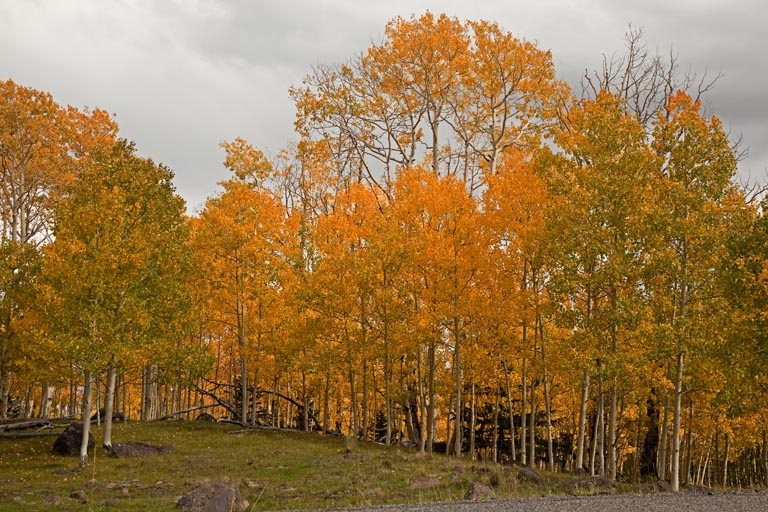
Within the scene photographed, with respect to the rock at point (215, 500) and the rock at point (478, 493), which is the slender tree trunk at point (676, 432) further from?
the rock at point (215, 500)

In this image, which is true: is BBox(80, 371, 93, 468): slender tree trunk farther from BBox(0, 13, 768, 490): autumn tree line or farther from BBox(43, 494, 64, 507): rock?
BBox(43, 494, 64, 507): rock

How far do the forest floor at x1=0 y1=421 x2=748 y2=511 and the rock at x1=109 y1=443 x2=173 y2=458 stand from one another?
357mm

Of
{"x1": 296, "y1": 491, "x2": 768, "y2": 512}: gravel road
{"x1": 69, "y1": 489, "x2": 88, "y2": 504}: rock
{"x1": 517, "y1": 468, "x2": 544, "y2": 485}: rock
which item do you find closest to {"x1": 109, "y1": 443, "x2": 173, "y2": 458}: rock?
{"x1": 69, "y1": 489, "x2": 88, "y2": 504}: rock

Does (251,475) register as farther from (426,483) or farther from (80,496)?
(426,483)

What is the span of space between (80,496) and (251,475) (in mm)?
4558

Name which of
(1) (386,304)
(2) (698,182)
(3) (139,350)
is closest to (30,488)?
(3) (139,350)

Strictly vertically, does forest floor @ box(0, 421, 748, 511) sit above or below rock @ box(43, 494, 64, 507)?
above

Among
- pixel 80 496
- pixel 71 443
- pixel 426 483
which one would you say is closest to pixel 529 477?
pixel 426 483

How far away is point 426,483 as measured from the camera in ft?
54.7

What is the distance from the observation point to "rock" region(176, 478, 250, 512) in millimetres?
13625

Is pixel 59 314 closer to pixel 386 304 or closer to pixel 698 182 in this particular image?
pixel 386 304

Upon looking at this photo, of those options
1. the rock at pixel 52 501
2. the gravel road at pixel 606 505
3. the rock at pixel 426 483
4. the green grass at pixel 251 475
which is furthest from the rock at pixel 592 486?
the rock at pixel 52 501

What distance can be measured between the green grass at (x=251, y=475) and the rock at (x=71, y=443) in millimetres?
384

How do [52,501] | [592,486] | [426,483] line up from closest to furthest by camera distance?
[52,501]
[592,486]
[426,483]
